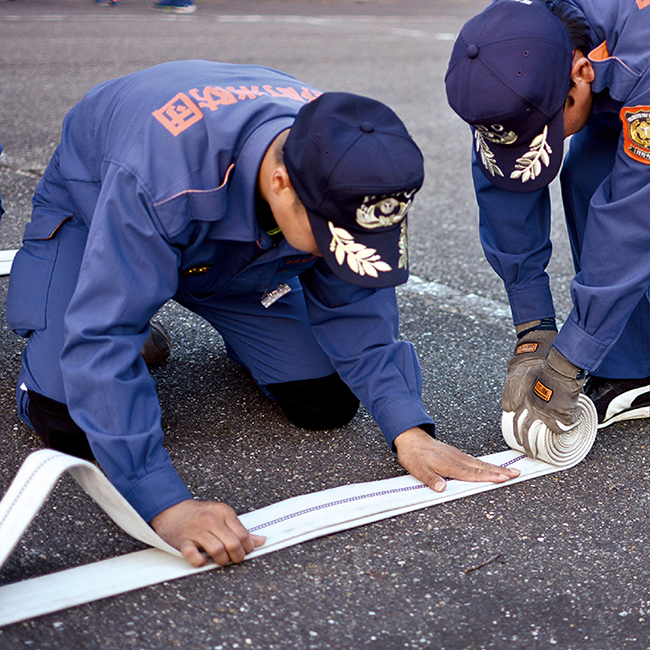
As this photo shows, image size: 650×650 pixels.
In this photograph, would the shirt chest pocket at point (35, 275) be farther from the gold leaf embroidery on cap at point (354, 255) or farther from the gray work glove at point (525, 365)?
the gray work glove at point (525, 365)

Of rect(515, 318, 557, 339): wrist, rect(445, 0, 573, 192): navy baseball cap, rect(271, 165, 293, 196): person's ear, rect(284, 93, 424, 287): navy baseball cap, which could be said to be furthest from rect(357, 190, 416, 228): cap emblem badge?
rect(515, 318, 557, 339): wrist

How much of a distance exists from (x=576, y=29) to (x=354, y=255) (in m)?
0.80

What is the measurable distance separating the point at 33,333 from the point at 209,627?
3.08ft

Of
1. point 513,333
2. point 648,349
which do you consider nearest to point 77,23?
point 513,333

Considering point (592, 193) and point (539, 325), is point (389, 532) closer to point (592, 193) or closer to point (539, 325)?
point (539, 325)

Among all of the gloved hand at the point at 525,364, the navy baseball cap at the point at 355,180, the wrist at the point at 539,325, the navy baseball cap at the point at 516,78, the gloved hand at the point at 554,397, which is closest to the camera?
the navy baseball cap at the point at 355,180

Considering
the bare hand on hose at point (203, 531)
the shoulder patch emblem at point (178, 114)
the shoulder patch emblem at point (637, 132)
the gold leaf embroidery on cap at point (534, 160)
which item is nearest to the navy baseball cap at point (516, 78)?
the gold leaf embroidery on cap at point (534, 160)

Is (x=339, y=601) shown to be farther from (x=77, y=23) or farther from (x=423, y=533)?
(x=77, y=23)

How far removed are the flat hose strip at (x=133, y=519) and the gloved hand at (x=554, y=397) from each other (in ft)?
0.20

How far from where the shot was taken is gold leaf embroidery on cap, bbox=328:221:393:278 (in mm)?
1505

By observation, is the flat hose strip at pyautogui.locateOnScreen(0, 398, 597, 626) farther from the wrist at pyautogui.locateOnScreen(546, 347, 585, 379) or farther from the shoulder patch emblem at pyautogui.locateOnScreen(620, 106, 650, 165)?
the shoulder patch emblem at pyautogui.locateOnScreen(620, 106, 650, 165)

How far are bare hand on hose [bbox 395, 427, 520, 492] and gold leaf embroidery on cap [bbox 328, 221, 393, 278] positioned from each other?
552 millimetres

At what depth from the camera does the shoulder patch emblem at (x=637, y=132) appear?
1.74m

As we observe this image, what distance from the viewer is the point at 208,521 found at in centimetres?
155
